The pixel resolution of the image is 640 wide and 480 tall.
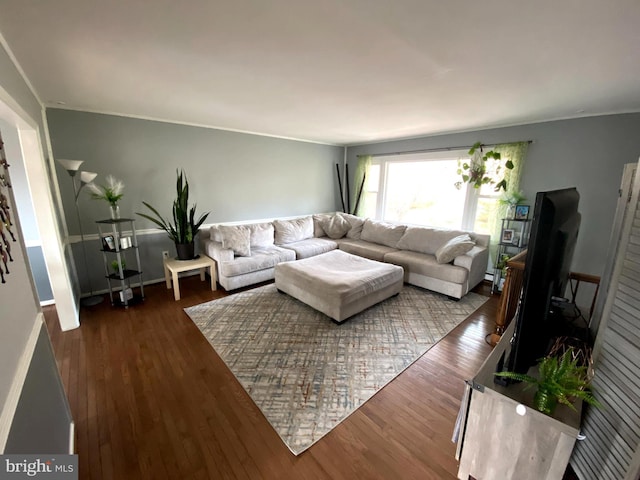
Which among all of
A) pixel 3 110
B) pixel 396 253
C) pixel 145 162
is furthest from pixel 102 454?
pixel 396 253

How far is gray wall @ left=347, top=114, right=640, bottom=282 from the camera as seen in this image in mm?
2781

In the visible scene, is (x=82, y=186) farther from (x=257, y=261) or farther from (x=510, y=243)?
(x=510, y=243)

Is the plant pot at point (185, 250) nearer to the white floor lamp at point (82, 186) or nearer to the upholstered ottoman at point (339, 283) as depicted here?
the white floor lamp at point (82, 186)

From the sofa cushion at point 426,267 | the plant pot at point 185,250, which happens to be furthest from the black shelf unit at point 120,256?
the sofa cushion at point 426,267

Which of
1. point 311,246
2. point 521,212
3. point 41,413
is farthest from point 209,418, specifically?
point 521,212

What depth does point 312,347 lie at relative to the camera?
231cm

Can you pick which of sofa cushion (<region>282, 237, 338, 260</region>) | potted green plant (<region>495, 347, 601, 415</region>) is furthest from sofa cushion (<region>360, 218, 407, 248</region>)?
potted green plant (<region>495, 347, 601, 415</region>)

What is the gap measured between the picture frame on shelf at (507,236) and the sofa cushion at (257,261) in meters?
2.92

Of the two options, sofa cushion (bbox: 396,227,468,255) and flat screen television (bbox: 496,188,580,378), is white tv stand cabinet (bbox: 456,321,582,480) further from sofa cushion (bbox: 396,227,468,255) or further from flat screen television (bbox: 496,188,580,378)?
sofa cushion (bbox: 396,227,468,255)

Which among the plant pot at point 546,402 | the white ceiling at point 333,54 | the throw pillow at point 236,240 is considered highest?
the white ceiling at point 333,54

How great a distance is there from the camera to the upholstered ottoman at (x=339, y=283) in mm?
2621

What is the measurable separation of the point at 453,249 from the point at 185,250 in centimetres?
348

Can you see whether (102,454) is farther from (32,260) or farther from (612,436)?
(32,260)

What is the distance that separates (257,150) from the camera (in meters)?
4.39
